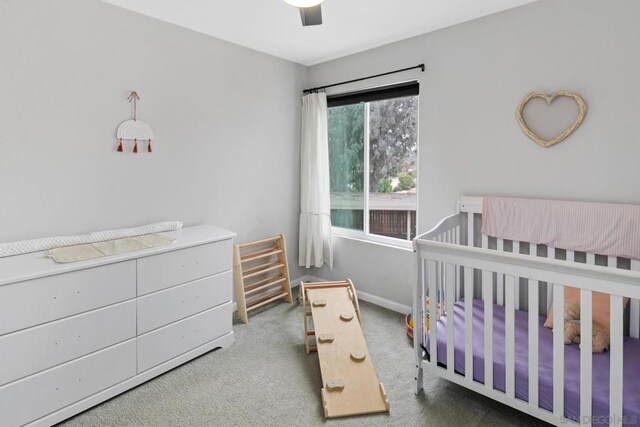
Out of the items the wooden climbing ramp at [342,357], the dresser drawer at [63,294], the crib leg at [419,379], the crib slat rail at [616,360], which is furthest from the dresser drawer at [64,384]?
the crib slat rail at [616,360]

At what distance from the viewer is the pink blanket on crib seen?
197 centimetres

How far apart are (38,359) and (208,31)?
241 cm

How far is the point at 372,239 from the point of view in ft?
11.1

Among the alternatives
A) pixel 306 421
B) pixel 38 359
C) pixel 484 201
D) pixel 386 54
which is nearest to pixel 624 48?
pixel 484 201

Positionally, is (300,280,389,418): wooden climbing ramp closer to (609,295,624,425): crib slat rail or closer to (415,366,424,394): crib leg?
(415,366,424,394): crib leg

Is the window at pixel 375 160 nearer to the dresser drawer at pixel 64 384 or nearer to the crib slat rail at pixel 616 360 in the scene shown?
the crib slat rail at pixel 616 360

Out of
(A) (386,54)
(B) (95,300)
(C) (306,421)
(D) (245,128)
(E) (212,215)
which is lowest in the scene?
(C) (306,421)

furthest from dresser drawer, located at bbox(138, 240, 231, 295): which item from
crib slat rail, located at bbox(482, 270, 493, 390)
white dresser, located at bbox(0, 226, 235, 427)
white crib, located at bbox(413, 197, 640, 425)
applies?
crib slat rail, located at bbox(482, 270, 493, 390)

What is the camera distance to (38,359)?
1729 millimetres

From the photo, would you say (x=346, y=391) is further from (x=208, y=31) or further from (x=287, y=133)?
(x=208, y=31)

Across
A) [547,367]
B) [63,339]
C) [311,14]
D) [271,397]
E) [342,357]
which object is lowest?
[271,397]

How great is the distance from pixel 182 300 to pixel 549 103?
2682 millimetres

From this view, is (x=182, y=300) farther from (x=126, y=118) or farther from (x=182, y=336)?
(x=126, y=118)

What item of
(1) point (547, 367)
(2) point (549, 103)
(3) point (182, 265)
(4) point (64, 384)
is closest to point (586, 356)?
(1) point (547, 367)
